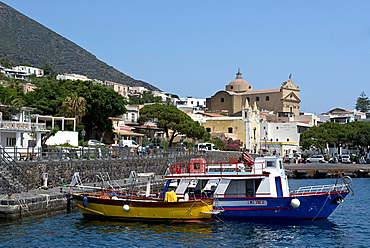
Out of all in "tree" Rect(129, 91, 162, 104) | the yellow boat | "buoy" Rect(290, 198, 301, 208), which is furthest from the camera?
"tree" Rect(129, 91, 162, 104)

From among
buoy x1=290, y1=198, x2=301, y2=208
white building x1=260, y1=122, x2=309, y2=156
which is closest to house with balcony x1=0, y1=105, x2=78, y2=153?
buoy x1=290, y1=198, x2=301, y2=208

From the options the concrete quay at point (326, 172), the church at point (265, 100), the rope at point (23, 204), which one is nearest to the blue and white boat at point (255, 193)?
the rope at point (23, 204)

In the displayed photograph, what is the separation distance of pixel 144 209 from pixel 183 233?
2.92 metres

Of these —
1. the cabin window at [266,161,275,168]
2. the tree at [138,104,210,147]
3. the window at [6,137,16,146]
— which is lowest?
the cabin window at [266,161,275,168]

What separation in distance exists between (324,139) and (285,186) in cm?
6259

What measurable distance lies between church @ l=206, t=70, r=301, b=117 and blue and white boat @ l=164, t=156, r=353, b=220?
9197 cm

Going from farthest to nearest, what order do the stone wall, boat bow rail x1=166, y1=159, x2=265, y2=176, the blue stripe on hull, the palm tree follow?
the palm tree
the stone wall
boat bow rail x1=166, y1=159, x2=265, y2=176
the blue stripe on hull

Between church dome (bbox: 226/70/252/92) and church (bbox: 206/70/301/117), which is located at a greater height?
church dome (bbox: 226/70/252/92)

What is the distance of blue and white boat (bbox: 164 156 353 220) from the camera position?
24.0m

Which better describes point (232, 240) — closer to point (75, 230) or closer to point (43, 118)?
point (75, 230)

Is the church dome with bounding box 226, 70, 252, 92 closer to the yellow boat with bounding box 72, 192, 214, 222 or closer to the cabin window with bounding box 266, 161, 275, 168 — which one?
the cabin window with bounding box 266, 161, 275, 168

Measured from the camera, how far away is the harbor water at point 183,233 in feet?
64.4

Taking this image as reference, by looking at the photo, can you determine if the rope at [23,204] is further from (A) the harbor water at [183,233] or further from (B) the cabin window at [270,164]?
(B) the cabin window at [270,164]

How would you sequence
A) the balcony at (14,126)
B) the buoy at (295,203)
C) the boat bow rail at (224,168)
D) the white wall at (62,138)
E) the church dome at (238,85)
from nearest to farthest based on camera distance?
the buoy at (295,203) < the boat bow rail at (224,168) < the balcony at (14,126) < the white wall at (62,138) < the church dome at (238,85)
